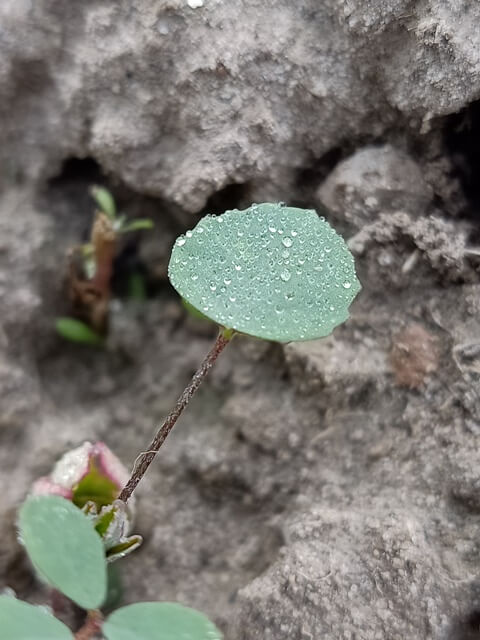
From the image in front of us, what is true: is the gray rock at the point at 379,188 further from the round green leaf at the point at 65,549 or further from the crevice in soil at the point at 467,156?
the round green leaf at the point at 65,549

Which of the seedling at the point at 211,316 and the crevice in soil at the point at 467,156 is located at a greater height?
the crevice in soil at the point at 467,156

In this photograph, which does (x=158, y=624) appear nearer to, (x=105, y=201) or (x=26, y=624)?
(x=26, y=624)

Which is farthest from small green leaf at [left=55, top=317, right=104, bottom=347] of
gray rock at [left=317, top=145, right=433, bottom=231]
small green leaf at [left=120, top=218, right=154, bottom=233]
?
gray rock at [left=317, top=145, right=433, bottom=231]

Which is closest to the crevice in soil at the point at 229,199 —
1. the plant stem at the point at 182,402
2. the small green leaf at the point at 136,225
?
the small green leaf at the point at 136,225

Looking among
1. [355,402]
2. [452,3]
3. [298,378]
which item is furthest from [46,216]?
[452,3]

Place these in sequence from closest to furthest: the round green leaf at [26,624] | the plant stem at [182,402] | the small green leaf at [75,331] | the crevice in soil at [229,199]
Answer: the round green leaf at [26,624], the plant stem at [182,402], the crevice in soil at [229,199], the small green leaf at [75,331]

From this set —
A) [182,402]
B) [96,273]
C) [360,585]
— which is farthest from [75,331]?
[360,585]

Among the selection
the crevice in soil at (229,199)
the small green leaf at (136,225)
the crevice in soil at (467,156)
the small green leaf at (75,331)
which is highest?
the crevice in soil at (467,156)
